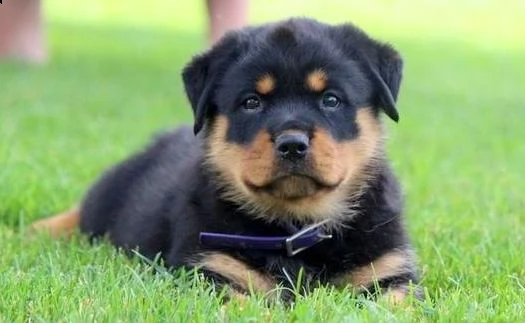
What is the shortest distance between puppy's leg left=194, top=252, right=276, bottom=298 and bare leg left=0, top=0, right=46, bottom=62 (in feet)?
30.0

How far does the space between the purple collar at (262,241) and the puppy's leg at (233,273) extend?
0.06m

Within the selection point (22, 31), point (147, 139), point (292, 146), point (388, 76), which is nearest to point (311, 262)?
point (292, 146)

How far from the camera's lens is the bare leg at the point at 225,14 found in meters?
8.08

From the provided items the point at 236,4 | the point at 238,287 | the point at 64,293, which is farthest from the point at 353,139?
the point at 236,4

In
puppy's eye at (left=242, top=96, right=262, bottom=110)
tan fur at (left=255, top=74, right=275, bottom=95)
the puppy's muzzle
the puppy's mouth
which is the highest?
tan fur at (left=255, top=74, right=275, bottom=95)

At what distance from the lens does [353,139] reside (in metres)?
3.75

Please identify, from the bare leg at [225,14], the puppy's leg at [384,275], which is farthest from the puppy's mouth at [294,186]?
the bare leg at [225,14]

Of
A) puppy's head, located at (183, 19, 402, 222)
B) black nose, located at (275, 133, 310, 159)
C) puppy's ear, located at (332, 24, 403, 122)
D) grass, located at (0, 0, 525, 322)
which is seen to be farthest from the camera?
puppy's ear, located at (332, 24, 403, 122)

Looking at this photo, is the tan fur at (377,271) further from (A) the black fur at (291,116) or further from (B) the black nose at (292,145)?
(B) the black nose at (292,145)

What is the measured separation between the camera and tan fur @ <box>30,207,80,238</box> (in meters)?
4.68

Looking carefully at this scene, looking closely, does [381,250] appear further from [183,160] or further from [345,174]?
[183,160]

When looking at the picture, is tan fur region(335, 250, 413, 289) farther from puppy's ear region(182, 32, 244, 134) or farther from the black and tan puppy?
puppy's ear region(182, 32, 244, 134)

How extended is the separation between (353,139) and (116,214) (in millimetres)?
1556

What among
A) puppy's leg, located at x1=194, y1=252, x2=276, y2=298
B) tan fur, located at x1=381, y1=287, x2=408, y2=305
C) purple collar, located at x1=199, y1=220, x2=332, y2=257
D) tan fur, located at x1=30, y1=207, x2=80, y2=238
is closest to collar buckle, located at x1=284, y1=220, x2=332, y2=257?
purple collar, located at x1=199, y1=220, x2=332, y2=257
